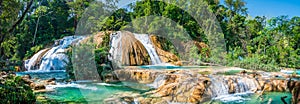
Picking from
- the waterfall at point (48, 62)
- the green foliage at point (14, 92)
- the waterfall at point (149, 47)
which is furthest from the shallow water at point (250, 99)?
the waterfall at point (48, 62)

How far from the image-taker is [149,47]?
46.3 feet

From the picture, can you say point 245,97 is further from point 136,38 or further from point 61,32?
point 61,32

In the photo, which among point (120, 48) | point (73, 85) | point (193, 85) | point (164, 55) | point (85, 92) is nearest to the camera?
point (193, 85)

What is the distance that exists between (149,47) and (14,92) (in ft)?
35.0

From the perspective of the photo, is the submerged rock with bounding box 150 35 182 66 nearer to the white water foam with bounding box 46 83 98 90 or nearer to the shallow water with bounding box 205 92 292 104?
the white water foam with bounding box 46 83 98 90

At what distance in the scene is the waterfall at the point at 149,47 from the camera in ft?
44.3

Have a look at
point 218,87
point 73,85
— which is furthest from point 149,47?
point 218,87

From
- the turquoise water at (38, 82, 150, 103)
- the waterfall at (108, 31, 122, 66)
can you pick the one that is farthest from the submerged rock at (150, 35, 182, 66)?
the turquoise water at (38, 82, 150, 103)

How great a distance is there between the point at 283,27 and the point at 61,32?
14722 mm

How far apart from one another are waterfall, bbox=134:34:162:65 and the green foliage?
9578mm

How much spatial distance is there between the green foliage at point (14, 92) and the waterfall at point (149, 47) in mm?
9578

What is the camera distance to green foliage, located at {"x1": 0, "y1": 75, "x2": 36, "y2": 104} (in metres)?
3.48

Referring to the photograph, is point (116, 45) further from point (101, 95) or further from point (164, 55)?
point (101, 95)

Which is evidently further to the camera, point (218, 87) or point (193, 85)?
point (218, 87)
